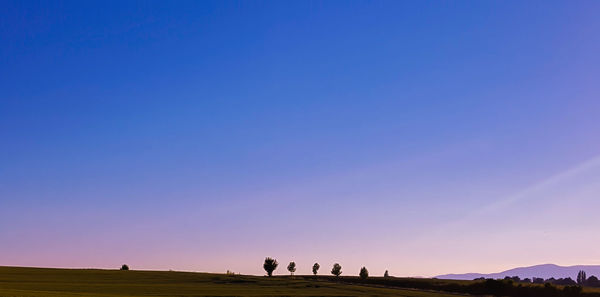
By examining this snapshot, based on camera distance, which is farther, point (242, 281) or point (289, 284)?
point (242, 281)

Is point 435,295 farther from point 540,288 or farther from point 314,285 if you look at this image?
point 540,288

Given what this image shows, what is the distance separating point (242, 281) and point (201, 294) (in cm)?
4092

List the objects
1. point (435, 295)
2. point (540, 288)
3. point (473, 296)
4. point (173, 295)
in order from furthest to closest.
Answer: point (540, 288)
point (473, 296)
point (435, 295)
point (173, 295)

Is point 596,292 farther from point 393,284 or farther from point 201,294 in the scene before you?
point 201,294

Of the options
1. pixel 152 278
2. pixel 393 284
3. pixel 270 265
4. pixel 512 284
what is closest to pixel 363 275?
pixel 270 265

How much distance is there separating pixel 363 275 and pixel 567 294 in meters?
79.2

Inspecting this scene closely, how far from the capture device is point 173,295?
8275 cm

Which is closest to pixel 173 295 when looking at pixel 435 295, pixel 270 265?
pixel 435 295

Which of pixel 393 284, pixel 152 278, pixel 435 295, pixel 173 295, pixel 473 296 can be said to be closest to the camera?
pixel 173 295

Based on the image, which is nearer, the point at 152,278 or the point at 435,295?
the point at 435,295

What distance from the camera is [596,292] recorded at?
403 feet

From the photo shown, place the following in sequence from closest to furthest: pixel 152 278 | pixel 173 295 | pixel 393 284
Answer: pixel 173 295
pixel 152 278
pixel 393 284

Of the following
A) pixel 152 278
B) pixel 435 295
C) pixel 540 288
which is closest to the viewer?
pixel 435 295

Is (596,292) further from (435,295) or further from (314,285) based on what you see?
(314,285)
